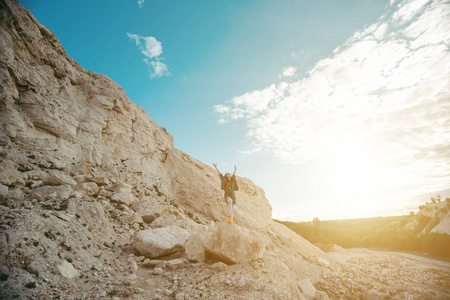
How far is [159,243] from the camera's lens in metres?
9.89

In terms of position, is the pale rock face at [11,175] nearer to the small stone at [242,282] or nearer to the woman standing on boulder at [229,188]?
the woman standing on boulder at [229,188]

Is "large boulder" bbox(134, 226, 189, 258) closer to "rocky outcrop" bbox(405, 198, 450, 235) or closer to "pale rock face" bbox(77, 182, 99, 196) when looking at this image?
"pale rock face" bbox(77, 182, 99, 196)

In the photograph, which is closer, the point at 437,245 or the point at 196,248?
the point at 196,248

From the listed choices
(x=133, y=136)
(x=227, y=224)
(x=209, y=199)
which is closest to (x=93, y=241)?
(x=227, y=224)

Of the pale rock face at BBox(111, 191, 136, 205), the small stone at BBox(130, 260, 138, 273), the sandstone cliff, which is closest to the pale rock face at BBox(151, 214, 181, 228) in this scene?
the sandstone cliff

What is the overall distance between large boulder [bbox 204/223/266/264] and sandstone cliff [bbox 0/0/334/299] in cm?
11

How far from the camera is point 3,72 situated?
14.6 metres

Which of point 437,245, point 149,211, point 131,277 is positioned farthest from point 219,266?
point 437,245

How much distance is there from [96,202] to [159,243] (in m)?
5.82

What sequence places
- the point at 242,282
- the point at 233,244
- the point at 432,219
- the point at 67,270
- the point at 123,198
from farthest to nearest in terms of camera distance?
1. the point at 432,219
2. the point at 123,198
3. the point at 233,244
4. the point at 242,282
5. the point at 67,270

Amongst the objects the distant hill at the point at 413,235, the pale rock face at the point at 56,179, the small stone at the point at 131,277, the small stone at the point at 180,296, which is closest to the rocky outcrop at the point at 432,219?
the distant hill at the point at 413,235

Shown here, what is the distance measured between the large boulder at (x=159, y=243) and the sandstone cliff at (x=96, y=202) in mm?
54

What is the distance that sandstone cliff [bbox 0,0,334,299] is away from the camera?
6.80 m

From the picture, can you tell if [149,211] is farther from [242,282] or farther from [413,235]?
[413,235]
